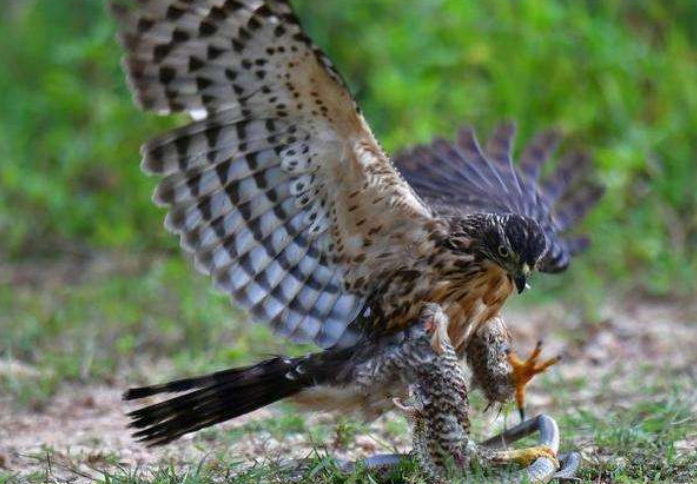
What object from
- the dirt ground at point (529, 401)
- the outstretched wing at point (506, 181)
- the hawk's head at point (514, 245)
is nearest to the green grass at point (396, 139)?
the dirt ground at point (529, 401)

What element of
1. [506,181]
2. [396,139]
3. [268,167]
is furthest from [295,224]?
[396,139]

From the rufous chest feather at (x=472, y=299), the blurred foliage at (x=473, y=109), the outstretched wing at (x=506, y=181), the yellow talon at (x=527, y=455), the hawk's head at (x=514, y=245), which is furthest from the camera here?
the blurred foliage at (x=473, y=109)

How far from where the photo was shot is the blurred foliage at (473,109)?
8570 mm

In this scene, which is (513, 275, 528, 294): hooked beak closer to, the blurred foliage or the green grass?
the green grass

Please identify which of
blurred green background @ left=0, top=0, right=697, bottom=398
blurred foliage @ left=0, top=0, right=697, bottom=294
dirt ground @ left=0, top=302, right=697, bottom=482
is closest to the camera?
dirt ground @ left=0, top=302, right=697, bottom=482

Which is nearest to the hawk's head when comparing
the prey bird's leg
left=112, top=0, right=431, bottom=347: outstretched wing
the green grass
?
left=112, top=0, right=431, bottom=347: outstretched wing

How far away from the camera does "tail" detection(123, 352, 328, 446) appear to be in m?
5.01

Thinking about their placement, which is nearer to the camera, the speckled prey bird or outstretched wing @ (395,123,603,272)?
the speckled prey bird

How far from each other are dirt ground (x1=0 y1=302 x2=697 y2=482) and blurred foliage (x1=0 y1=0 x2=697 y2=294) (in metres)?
0.63

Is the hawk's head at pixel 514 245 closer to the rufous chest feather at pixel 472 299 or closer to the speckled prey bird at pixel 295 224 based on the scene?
the speckled prey bird at pixel 295 224

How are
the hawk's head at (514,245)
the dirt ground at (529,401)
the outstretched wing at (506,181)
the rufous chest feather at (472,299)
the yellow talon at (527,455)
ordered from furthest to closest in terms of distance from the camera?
1. the outstretched wing at (506,181)
2. the dirt ground at (529,401)
3. the rufous chest feather at (472,299)
4. the hawk's head at (514,245)
5. the yellow talon at (527,455)

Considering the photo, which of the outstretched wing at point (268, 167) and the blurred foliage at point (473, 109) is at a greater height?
the outstretched wing at point (268, 167)

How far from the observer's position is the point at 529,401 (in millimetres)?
6375

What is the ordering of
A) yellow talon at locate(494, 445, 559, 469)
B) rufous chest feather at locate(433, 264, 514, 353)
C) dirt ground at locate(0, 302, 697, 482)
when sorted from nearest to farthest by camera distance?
yellow talon at locate(494, 445, 559, 469) → rufous chest feather at locate(433, 264, 514, 353) → dirt ground at locate(0, 302, 697, 482)
